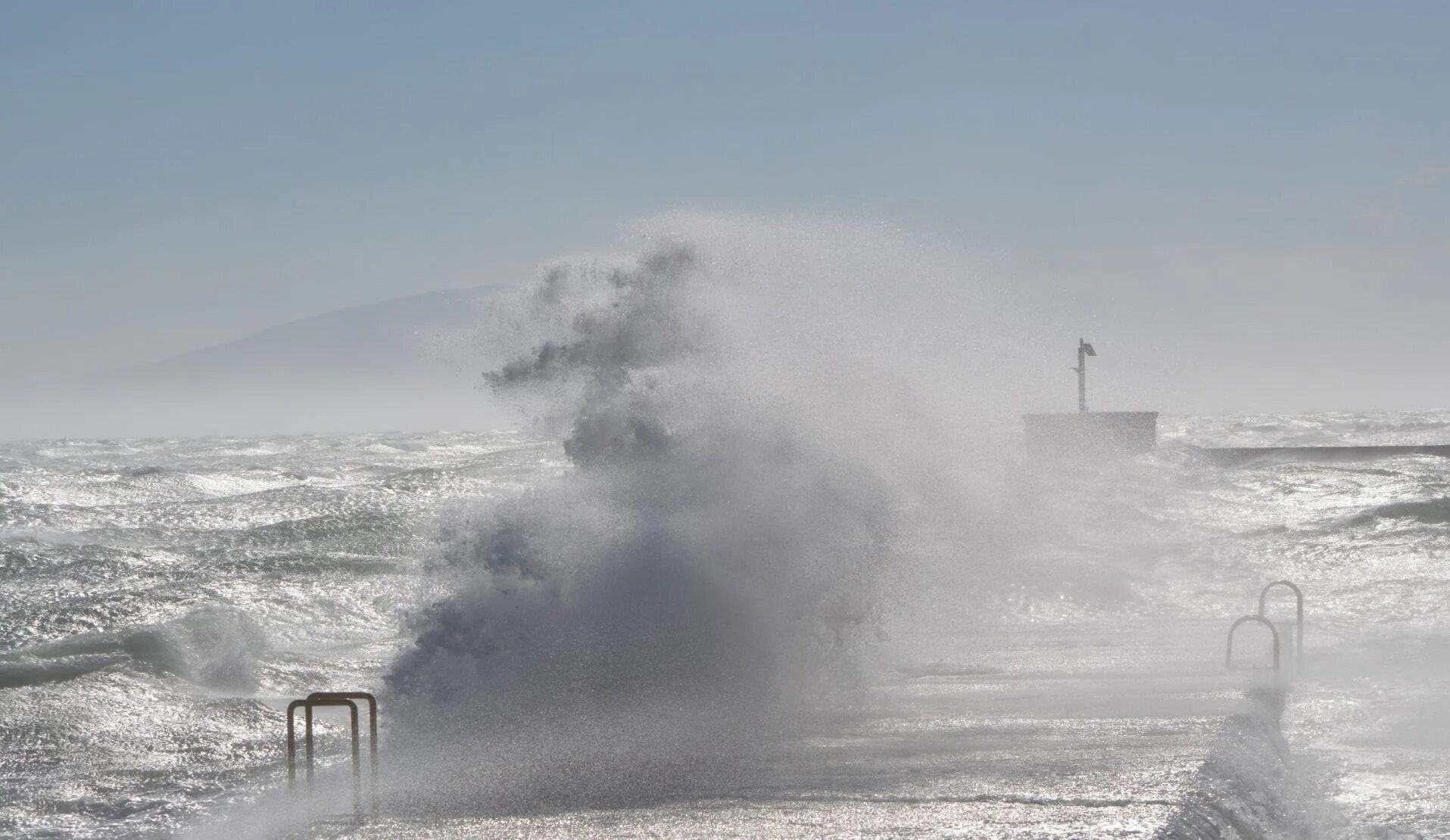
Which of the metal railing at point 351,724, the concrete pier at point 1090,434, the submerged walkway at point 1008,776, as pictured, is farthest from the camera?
the concrete pier at point 1090,434

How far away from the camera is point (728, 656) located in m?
10.4

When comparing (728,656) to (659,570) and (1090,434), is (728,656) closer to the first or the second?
(659,570)

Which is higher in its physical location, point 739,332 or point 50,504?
point 739,332

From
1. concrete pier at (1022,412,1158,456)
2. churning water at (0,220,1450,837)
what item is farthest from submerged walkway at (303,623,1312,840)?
concrete pier at (1022,412,1158,456)

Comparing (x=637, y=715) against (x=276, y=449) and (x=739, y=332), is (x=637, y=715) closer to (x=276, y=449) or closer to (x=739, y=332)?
(x=739, y=332)

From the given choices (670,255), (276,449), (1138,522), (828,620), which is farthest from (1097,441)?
(276,449)

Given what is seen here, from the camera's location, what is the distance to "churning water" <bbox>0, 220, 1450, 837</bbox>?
24.6 ft

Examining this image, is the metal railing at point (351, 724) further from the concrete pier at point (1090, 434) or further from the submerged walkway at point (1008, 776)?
the concrete pier at point (1090, 434)

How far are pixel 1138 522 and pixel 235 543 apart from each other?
1573 centimetres

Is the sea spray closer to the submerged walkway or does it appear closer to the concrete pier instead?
the submerged walkway

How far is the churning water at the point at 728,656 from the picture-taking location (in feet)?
24.6

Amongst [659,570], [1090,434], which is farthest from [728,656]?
[1090,434]

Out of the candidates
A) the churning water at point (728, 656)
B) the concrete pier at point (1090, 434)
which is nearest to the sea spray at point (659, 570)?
the churning water at point (728, 656)

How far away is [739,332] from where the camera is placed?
14039 millimetres
